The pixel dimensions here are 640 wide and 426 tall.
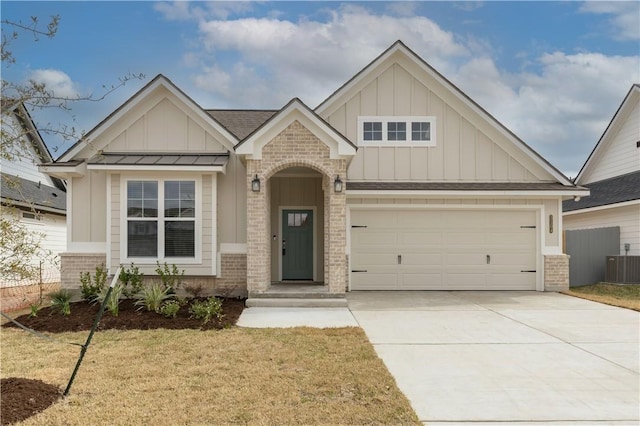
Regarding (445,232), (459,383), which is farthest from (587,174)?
(459,383)

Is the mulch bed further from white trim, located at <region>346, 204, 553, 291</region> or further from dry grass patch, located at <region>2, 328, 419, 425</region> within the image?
white trim, located at <region>346, 204, 553, 291</region>

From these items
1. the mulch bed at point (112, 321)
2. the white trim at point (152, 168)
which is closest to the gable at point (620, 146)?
the white trim at point (152, 168)

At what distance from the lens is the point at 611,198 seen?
16.4 metres

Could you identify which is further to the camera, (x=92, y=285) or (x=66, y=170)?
(x=66, y=170)

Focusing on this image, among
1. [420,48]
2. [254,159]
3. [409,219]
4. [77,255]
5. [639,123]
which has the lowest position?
[77,255]

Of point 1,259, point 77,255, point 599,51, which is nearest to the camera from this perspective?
point 1,259

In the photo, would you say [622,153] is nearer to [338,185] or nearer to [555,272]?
[555,272]

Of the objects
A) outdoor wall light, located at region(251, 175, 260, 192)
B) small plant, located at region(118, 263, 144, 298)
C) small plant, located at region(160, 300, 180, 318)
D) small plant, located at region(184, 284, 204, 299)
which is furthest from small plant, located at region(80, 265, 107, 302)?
outdoor wall light, located at region(251, 175, 260, 192)

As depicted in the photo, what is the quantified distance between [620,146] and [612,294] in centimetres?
779

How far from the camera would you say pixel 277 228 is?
13.6 m

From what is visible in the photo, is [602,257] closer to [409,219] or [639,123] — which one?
[639,123]

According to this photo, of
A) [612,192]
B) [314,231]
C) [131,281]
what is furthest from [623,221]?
[131,281]

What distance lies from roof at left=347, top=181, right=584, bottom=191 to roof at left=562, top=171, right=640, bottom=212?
4155mm

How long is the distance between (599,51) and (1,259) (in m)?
19.0
